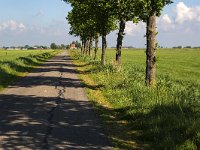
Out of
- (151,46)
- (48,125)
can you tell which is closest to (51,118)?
(48,125)

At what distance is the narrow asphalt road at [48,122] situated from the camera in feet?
29.1

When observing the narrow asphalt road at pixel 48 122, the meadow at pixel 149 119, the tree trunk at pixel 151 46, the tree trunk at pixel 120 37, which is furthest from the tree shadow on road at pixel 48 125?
the tree trunk at pixel 120 37

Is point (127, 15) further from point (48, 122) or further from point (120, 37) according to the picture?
point (48, 122)

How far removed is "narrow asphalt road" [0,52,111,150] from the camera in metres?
8.87

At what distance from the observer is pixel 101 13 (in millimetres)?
33812

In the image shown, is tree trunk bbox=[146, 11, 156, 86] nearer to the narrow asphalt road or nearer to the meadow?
the meadow

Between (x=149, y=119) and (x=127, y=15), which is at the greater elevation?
(x=127, y=15)

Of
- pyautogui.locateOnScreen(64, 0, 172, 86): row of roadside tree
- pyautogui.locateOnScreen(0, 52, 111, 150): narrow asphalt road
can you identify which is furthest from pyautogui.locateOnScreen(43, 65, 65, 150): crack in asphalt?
pyautogui.locateOnScreen(64, 0, 172, 86): row of roadside tree

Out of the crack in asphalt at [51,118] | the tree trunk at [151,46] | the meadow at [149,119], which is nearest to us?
the meadow at [149,119]

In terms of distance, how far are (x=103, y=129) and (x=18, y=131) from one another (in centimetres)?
227

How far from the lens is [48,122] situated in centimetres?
1120

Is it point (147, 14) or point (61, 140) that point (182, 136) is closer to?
point (61, 140)

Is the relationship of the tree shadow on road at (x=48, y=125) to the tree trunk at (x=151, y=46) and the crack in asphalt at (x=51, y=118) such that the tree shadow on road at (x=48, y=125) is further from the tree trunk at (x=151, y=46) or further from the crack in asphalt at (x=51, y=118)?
the tree trunk at (x=151, y=46)

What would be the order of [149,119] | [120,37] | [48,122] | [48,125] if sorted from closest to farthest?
[48,125] < [149,119] < [48,122] < [120,37]
